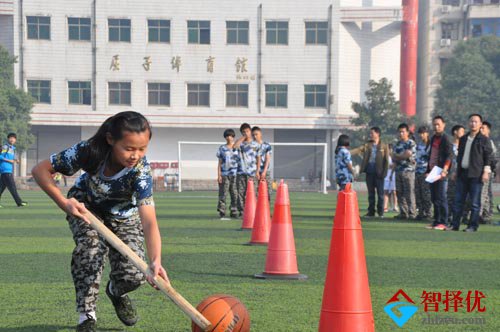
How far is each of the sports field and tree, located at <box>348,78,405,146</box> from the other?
43863 mm

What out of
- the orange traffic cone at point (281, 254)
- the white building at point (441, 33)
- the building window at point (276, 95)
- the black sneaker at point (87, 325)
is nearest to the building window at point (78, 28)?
the building window at point (276, 95)

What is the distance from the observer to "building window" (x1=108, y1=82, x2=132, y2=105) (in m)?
62.2

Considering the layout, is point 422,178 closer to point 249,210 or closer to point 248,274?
point 249,210

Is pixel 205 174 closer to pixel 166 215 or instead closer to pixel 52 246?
pixel 166 215

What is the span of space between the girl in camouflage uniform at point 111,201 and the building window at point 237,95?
56564 mm

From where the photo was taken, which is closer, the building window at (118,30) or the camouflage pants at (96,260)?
the camouflage pants at (96,260)

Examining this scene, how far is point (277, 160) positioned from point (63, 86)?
14139mm

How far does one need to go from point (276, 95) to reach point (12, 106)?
16189 millimetres

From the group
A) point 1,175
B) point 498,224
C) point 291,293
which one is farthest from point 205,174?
point 291,293

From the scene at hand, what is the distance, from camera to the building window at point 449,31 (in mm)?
79000

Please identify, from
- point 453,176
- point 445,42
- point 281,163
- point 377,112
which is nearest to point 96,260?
point 453,176

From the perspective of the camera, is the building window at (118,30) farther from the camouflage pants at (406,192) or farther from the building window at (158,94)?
the camouflage pants at (406,192)

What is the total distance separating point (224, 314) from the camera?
18.7 feet

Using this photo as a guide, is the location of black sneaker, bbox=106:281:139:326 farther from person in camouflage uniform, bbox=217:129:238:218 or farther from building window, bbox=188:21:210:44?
building window, bbox=188:21:210:44
